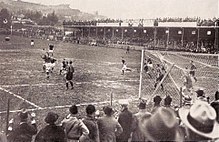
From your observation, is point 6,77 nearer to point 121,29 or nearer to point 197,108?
point 197,108

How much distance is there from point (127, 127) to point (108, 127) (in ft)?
1.38

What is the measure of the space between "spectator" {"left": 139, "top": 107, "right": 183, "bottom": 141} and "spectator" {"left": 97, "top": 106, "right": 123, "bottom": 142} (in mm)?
1616

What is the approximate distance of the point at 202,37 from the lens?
41594 mm

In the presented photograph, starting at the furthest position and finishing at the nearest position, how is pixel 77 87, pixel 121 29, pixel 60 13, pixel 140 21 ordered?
pixel 60 13
pixel 121 29
pixel 140 21
pixel 77 87

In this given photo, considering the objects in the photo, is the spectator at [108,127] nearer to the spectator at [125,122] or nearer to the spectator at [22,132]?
the spectator at [125,122]

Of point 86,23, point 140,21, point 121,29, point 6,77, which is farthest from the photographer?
point 86,23

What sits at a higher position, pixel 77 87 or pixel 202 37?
pixel 202 37

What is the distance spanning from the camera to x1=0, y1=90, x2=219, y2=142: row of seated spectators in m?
3.20

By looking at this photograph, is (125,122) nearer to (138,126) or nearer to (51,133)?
(138,126)

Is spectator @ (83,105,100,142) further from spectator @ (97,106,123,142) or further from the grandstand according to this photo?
the grandstand

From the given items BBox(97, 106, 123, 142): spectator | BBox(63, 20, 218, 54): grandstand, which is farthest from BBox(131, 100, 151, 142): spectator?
BBox(63, 20, 218, 54): grandstand

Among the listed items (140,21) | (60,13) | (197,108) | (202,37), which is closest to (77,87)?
(197,108)

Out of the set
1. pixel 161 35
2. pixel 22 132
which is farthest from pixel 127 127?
pixel 161 35

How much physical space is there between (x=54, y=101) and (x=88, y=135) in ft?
22.0
